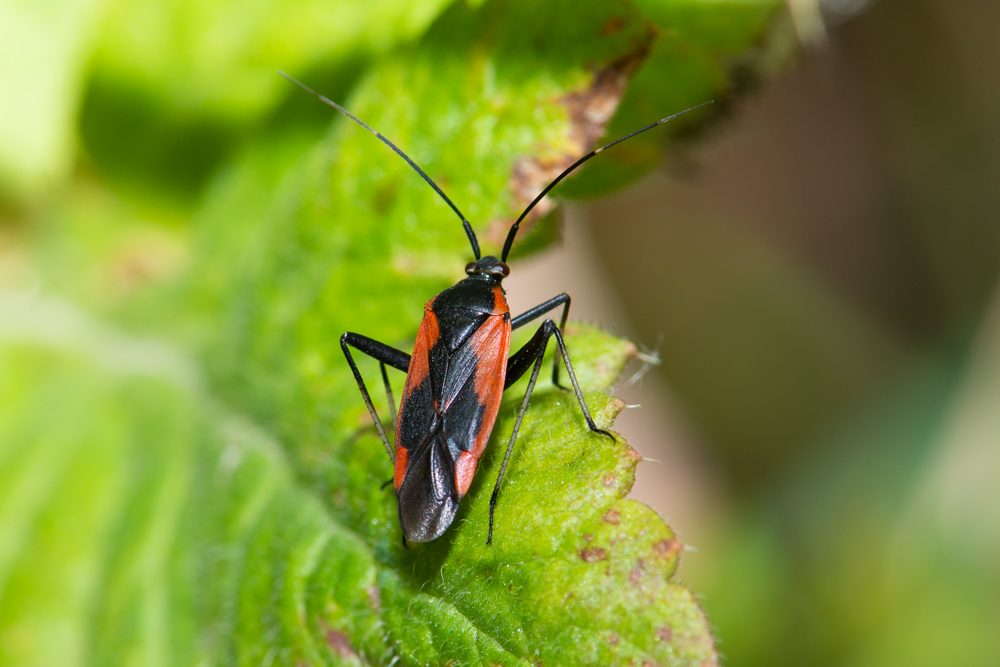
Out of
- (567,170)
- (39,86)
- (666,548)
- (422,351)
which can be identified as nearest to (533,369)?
(422,351)

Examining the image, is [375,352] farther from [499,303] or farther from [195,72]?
[195,72]

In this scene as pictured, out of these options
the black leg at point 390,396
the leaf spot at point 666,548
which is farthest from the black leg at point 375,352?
the leaf spot at point 666,548

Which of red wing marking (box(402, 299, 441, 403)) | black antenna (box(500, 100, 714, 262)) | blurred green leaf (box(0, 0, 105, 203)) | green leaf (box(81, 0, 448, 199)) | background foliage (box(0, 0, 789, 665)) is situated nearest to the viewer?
background foliage (box(0, 0, 789, 665))

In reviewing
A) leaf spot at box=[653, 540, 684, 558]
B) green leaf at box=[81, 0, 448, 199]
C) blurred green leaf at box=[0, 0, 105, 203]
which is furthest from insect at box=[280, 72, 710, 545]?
blurred green leaf at box=[0, 0, 105, 203]

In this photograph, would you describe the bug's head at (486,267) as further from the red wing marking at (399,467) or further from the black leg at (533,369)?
the red wing marking at (399,467)

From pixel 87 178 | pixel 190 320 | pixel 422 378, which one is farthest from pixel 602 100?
pixel 87 178

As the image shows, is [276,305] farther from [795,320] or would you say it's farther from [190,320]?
[795,320]

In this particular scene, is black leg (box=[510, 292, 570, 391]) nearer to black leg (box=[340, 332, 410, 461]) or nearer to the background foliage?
the background foliage
